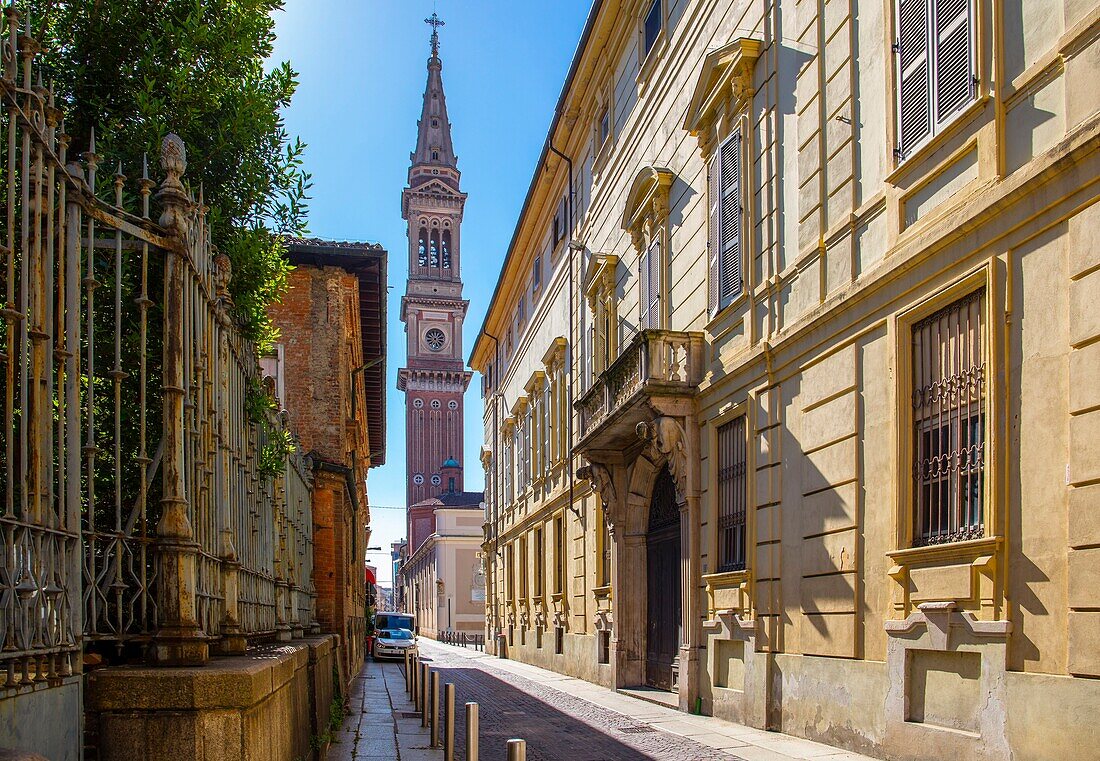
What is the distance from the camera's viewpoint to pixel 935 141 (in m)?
9.66

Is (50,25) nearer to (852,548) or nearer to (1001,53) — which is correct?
(1001,53)

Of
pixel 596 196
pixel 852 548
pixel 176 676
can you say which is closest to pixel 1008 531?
pixel 852 548

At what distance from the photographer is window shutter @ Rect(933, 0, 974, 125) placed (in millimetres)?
9375

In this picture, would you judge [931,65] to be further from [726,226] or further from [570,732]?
[570,732]

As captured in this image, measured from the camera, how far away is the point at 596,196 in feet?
78.1

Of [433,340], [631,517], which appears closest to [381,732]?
[631,517]

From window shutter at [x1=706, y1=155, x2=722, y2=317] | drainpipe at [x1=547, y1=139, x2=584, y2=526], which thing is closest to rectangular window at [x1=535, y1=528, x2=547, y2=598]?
drainpipe at [x1=547, y1=139, x2=584, y2=526]

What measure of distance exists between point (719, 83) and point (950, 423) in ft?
24.1

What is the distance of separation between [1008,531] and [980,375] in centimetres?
129

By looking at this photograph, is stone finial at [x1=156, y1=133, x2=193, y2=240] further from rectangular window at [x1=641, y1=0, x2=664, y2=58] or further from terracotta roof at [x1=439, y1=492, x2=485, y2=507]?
terracotta roof at [x1=439, y1=492, x2=485, y2=507]

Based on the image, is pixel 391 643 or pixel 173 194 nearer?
pixel 173 194

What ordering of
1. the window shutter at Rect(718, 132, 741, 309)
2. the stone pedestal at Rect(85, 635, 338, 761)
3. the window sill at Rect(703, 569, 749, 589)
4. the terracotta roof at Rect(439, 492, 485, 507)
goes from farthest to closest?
the terracotta roof at Rect(439, 492, 485, 507) < the window shutter at Rect(718, 132, 741, 309) < the window sill at Rect(703, 569, 749, 589) < the stone pedestal at Rect(85, 635, 338, 761)

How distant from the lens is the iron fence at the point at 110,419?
3.87 m

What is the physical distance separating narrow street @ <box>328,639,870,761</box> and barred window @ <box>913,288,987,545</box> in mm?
2563
